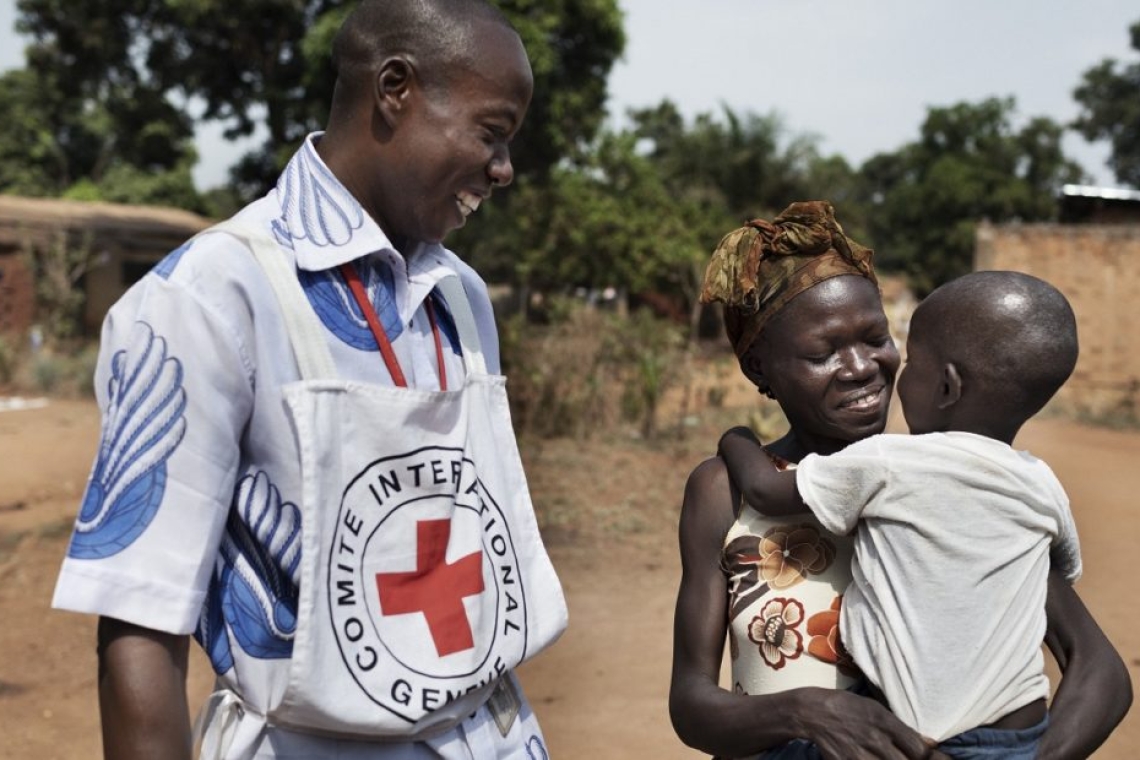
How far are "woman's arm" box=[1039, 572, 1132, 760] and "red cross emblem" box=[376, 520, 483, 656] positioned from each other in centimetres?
81

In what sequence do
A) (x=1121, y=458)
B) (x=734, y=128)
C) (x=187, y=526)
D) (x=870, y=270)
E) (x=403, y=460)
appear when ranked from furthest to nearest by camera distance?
(x=734, y=128)
(x=1121, y=458)
(x=870, y=270)
(x=403, y=460)
(x=187, y=526)

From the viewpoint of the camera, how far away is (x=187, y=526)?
3.93 feet

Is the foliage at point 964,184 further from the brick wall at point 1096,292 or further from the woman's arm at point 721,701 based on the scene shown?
the woman's arm at point 721,701

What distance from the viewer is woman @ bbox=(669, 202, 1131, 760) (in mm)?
1577

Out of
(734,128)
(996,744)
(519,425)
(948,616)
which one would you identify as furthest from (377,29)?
(734,128)

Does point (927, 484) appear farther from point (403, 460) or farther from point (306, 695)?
point (306, 695)

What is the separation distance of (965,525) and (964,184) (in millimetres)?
30346

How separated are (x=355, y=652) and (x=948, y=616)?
2.45 ft

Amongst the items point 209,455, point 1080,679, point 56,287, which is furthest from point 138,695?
point 56,287

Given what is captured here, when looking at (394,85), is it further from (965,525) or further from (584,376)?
(584,376)

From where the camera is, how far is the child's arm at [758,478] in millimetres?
1603

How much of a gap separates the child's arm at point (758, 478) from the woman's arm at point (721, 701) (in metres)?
0.04

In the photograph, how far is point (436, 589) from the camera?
1359 mm

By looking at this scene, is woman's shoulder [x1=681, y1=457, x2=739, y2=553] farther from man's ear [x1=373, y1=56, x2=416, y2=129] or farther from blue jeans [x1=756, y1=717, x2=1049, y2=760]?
man's ear [x1=373, y1=56, x2=416, y2=129]
